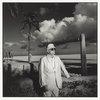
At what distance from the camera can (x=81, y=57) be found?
2150 millimetres

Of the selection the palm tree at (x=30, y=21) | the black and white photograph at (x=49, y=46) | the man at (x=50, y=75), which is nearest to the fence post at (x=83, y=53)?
the black and white photograph at (x=49, y=46)

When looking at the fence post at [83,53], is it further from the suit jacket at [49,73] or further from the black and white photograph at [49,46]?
the suit jacket at [49,73]

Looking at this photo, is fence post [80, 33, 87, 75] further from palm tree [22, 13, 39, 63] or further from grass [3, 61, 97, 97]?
palm tree [22, 13, 39, 63]

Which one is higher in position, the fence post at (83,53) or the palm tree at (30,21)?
the palm tree at (30,21)

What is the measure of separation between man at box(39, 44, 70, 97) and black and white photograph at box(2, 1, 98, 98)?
0.01 m

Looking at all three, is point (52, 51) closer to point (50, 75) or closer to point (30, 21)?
point (50, 75)

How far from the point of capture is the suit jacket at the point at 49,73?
2031mm

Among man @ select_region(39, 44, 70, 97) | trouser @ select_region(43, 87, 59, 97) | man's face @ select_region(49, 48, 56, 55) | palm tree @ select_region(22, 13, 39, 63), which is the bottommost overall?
trouser @ select_region(43, 87, 59, 97)

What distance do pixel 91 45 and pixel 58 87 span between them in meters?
0.61

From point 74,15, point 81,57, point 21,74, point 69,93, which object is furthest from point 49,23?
point 69,93

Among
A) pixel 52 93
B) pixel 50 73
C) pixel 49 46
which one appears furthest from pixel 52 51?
pixel 52 93

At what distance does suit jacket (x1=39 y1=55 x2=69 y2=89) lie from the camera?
2.03m

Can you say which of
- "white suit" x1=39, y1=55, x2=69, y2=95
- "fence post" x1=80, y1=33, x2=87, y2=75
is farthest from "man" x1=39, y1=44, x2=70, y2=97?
"fence post" x1=80, y1=33, x2=87, y2=75

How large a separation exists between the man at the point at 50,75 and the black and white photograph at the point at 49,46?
0.01 meters
